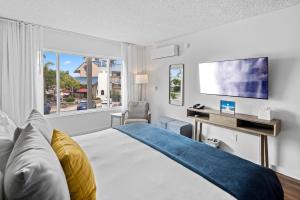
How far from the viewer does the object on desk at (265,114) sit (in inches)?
104

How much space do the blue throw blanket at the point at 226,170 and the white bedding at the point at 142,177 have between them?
0.23 feet

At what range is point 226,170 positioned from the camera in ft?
4.66

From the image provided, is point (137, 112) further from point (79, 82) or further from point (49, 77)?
point (49, 77)

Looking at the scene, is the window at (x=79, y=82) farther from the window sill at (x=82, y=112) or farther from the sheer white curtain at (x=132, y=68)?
the sheer white curtain at (x=132, y=68)

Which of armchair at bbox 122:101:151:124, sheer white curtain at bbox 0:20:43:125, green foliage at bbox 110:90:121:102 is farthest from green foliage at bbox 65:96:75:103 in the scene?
armchair at bbox 122:101:151:124

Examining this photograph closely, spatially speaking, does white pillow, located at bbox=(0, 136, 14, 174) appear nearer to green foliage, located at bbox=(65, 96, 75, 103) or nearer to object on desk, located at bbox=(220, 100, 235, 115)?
object on desk, located at bbox=(220, 100, 235, 115)

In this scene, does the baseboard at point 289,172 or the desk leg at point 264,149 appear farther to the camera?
the desk leg at point 264,149

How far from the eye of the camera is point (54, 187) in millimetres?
768

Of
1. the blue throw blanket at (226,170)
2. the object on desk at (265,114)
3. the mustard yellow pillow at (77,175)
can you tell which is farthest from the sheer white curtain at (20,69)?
the object on desk at (265,114)

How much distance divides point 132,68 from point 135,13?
235 centimetres

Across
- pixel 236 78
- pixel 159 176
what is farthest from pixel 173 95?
pixel 159 176

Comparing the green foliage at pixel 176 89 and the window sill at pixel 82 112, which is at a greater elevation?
the green foliage at pixel 176 89

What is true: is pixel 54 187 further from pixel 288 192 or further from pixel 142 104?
pixel 142 104

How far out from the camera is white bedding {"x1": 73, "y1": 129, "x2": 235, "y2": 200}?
114 cm
